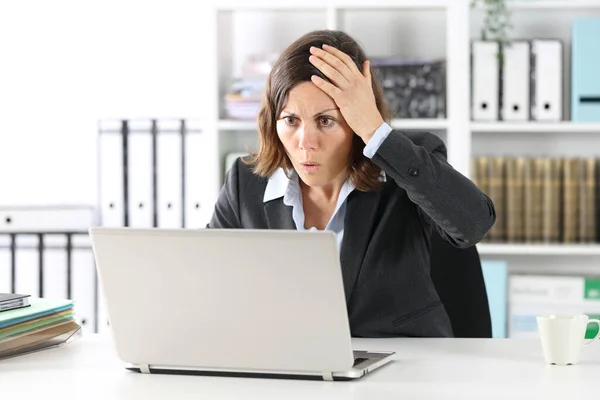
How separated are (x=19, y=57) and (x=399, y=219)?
218 centimetres

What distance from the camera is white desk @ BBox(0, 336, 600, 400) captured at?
50.2 inches

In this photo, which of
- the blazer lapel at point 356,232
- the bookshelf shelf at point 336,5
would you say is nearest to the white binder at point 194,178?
the bookshelf shelf at point 336,5

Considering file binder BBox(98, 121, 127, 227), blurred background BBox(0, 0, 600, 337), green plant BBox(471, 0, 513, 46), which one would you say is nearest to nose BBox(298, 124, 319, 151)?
blurred background BBox(0, 0, 600, 337)

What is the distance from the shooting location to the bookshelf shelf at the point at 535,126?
3.08m

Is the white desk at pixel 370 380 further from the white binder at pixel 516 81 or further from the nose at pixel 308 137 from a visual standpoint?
the white binder at pixel 516 81

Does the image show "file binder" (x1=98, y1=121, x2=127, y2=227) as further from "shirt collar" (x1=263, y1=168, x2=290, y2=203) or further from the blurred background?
"shirt collar" (x1=263, y1=168, x2=290, y2=203)

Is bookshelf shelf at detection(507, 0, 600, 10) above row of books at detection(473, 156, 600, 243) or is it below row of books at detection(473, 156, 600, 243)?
above

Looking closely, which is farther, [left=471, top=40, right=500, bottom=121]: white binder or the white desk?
[left=471, top=40, right=500, bottom=121]: white binder

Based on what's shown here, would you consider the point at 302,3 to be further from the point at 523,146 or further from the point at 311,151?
the point at 311,151

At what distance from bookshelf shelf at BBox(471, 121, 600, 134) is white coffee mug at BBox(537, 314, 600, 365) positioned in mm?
1720

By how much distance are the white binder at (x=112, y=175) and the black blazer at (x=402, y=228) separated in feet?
4.64

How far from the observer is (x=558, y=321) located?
1441 millimetres

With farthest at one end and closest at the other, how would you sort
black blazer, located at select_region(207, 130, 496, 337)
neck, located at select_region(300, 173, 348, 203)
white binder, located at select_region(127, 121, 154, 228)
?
1. white binder, located at select_region(127, 121, 154, 228)
2. neck, located at select_region(300, 173, 348, 203)
3. black blazer, located at select_region(207, 130, 496, 337)

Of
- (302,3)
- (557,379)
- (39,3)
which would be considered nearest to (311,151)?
(557,379)
